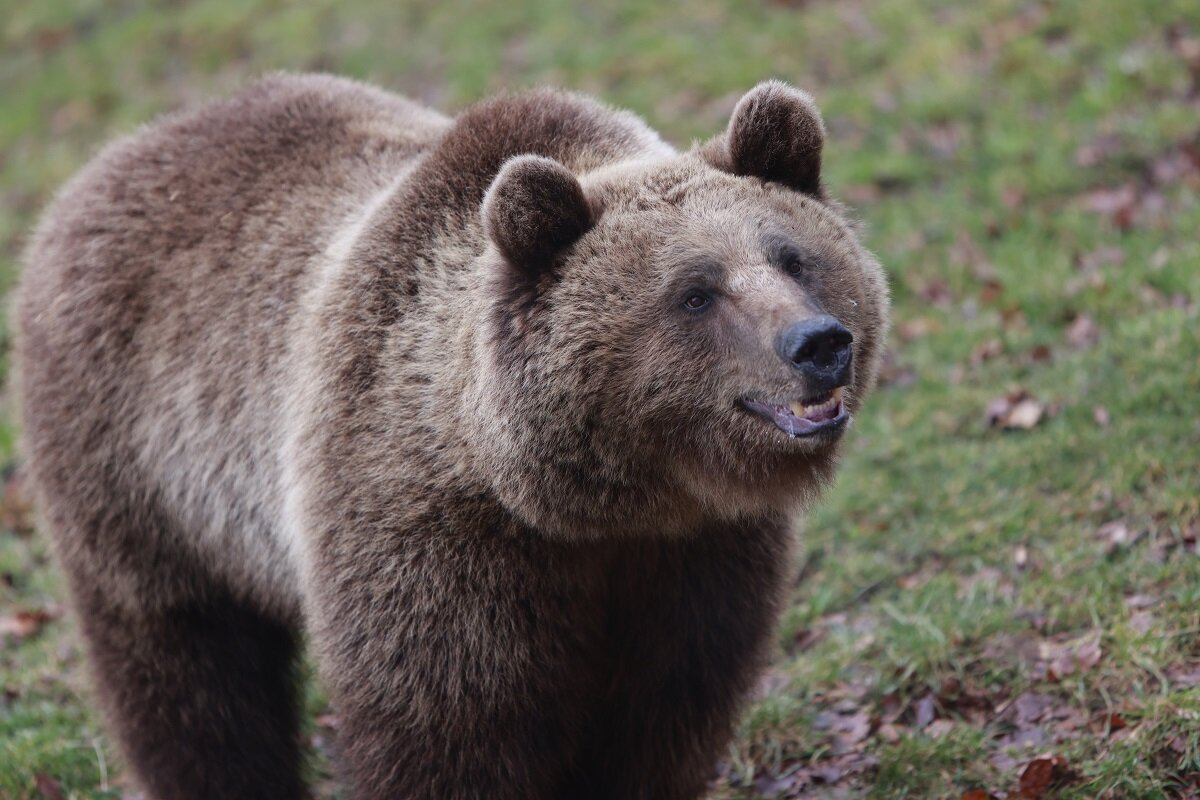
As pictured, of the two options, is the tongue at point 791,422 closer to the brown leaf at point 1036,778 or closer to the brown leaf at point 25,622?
the brown leaf at point 1036,778

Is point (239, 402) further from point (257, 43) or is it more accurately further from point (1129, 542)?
point (257, 43)

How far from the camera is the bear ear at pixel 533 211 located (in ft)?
14.3

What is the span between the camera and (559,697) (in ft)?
15.9

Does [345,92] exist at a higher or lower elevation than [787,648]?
higher

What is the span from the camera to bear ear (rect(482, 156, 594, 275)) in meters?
4.37

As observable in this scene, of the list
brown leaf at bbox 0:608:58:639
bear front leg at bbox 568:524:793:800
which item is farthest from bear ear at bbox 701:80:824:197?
brown leaf at bbox 0:608:58:639

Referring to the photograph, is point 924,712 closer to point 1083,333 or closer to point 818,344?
point 818,344

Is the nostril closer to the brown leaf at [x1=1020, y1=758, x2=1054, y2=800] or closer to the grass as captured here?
the grass

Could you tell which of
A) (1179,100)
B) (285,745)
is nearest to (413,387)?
(285,745)

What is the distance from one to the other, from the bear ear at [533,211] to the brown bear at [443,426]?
0.01 metres

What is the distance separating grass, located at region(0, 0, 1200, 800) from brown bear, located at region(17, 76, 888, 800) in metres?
1.09

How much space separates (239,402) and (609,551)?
1737 mm

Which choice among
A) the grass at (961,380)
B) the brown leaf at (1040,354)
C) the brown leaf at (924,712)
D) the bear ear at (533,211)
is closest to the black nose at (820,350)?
the bear ear at (533,211)

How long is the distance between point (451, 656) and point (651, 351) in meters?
1.23
